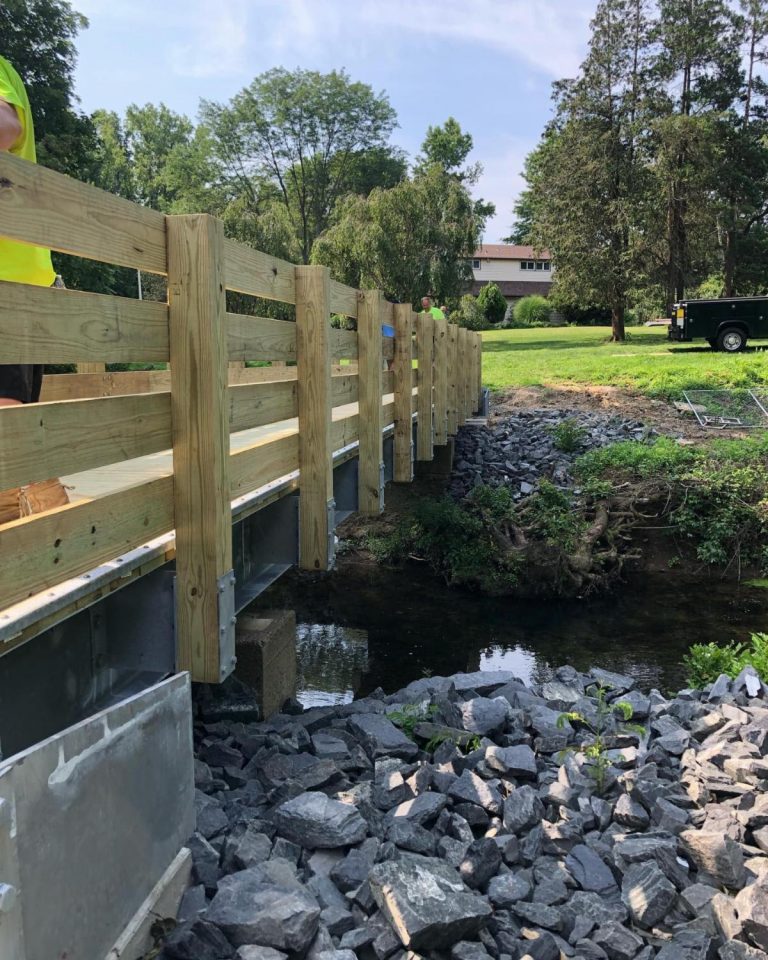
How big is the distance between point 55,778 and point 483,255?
6442cm

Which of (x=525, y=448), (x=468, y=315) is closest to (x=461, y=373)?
(x=525, y=448)

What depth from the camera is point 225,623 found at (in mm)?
3514

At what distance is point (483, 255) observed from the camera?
6362cm

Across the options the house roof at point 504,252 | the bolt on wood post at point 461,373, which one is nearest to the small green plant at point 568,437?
the bolt on wood post at point 461,373

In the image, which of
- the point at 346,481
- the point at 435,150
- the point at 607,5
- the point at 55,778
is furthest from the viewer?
the point at 435,150

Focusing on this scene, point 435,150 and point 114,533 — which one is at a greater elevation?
point 435,150

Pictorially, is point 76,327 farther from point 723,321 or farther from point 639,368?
point 723,321

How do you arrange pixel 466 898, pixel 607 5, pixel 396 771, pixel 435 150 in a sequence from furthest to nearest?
pixel 435 150 < pixel 607 5 < pixel 396 771 < pixel 466 898

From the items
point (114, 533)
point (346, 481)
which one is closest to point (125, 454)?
point (114, 533)

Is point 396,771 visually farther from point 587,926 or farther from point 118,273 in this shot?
point 118,273

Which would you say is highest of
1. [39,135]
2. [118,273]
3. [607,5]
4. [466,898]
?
[607,5]

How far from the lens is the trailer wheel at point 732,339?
20.9 metres

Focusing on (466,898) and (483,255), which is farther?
(483,255)

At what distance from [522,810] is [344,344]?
3.26 m
